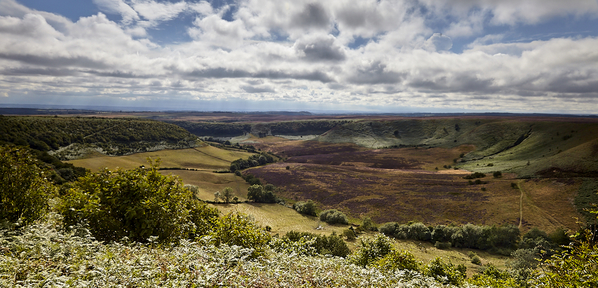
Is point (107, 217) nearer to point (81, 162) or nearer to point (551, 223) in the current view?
point (551, 223)

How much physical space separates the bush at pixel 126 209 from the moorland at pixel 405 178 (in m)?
1.18

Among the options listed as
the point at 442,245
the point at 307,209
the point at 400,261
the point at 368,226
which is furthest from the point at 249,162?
the point at 400,261

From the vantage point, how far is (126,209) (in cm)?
949

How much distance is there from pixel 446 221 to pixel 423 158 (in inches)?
2215

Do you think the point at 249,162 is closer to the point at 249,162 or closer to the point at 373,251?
the point at 249,162

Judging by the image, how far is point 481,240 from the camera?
36812 mm

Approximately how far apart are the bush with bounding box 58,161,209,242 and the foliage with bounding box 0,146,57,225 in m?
1.66

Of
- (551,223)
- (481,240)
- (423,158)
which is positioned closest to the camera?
(481,240)

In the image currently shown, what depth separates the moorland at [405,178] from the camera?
39188mm

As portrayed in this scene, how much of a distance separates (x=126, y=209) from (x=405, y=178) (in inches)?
2711

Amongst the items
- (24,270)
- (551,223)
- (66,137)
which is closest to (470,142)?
(551,223)

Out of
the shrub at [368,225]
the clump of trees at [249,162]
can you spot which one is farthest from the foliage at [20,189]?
the clump of trees at [249,162]

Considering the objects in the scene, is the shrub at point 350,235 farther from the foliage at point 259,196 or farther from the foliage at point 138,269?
the foliage at point 138,269

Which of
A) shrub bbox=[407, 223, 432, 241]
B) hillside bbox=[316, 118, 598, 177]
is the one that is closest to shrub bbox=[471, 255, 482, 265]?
shrub bbox=[407, 223, 432, 241]
